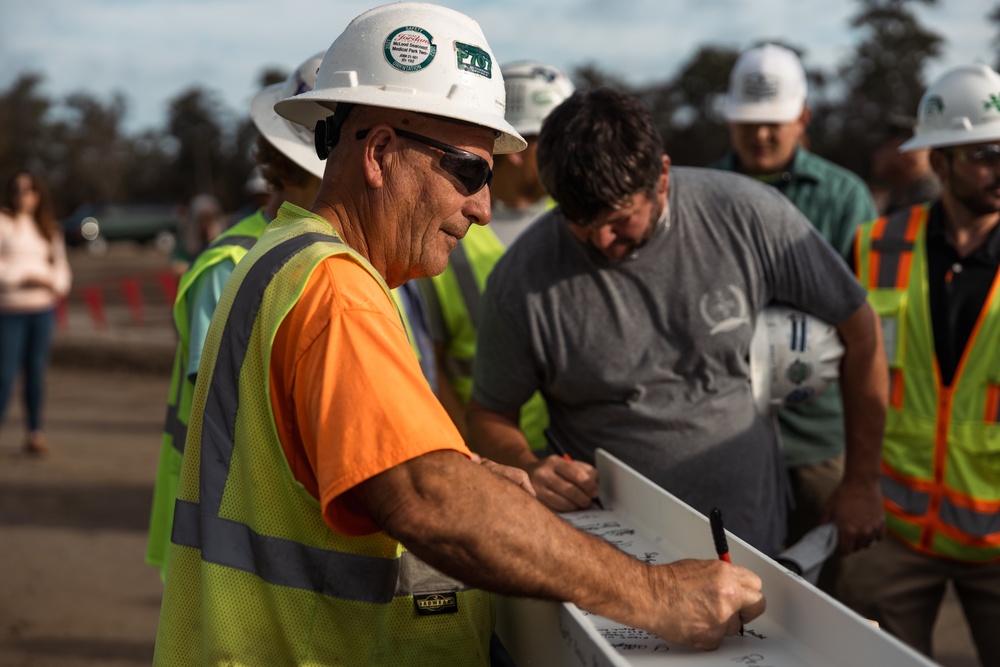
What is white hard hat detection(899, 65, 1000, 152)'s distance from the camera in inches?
159

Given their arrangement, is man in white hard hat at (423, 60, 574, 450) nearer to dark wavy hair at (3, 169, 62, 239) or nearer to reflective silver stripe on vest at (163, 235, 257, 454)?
reflective silver stripe on vest at (163, 235, 257, 454)

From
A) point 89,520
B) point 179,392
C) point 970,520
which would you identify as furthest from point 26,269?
point 970,520

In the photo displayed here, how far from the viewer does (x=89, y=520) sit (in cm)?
798

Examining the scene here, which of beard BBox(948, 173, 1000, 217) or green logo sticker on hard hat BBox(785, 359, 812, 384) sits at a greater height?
beard BBox(948, 173, 1000, 217)

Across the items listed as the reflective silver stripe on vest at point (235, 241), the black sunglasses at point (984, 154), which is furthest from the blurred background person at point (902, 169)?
the reflective silver stripe on vest at point (235, 241)

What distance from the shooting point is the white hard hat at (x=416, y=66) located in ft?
6.86

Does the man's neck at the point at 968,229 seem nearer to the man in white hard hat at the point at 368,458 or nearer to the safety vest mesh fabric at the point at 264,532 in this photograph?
the man in white hard hat at the point at 368,458

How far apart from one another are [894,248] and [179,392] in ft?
8.92

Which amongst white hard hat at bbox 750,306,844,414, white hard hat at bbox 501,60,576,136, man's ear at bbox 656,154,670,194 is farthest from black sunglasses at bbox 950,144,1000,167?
white hard hat at bbox 501,60,576,136

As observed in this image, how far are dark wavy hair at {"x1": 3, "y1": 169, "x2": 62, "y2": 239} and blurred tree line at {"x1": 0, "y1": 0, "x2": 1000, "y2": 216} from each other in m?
29.1

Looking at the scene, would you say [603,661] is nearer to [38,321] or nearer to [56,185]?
[38,321]

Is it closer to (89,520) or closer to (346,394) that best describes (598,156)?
(346,394)

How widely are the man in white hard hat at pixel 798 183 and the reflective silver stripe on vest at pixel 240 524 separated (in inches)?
111

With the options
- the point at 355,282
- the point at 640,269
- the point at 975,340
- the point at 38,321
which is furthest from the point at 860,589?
the point at 38,321
